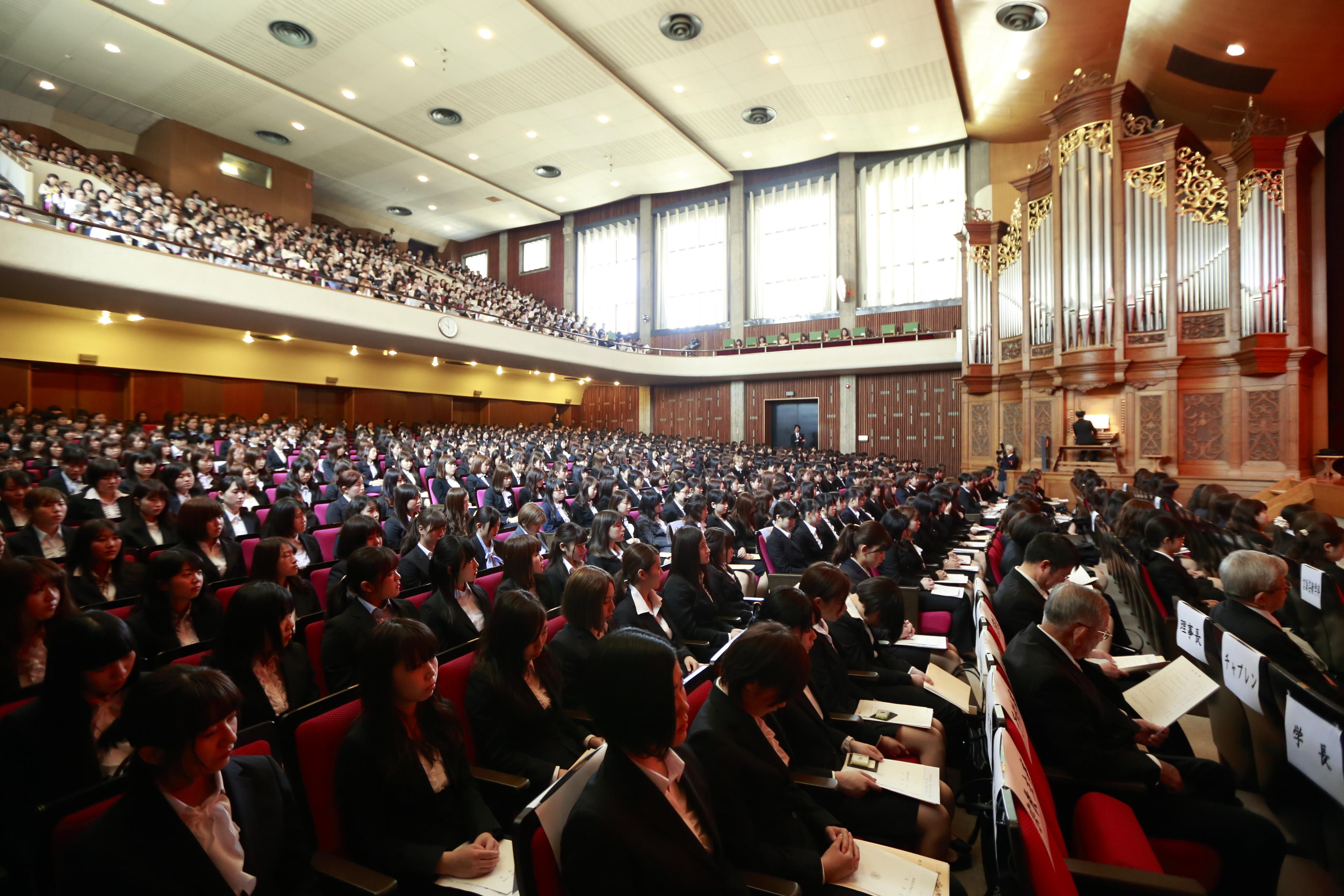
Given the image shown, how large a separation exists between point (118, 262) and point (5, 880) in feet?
36.5

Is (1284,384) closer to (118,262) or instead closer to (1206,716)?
(1206,716)

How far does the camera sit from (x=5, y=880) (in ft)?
4.87

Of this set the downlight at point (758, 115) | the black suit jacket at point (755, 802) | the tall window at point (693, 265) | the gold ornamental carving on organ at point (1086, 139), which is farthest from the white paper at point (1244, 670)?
the tall window at point (693, 265)

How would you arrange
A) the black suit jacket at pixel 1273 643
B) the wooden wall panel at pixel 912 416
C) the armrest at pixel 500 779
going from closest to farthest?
the armrest at pixel 500 779 < the black suit jacket at pixel 1273 643 < the wooden wall panel at pixel 912 416

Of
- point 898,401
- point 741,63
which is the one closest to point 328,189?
point 741,63

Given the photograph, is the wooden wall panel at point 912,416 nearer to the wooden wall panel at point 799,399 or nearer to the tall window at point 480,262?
the wooden wall panel at point 799,399

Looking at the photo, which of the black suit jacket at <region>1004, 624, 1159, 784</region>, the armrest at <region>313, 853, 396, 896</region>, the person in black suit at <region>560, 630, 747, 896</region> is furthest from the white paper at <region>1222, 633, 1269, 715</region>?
the armrest at <region>313, 853, 396, 896</region>

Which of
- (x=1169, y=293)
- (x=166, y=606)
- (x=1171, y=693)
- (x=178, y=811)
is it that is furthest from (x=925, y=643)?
(x=1169, y=293)

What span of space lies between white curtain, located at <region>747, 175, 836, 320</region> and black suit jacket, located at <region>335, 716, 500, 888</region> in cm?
1862

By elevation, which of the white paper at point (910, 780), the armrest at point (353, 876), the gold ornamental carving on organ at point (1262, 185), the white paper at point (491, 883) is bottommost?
the white paper at point (491, 883)

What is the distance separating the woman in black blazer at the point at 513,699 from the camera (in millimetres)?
2158

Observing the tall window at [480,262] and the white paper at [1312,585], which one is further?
the tall window at [480,262]

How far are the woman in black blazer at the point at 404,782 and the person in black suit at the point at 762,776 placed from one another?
628 millimetres

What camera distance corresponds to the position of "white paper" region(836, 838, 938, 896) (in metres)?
1.66
